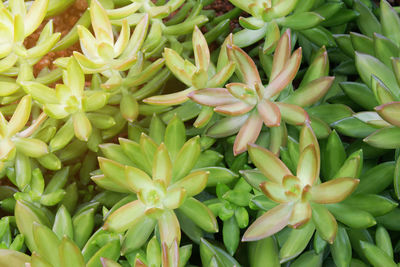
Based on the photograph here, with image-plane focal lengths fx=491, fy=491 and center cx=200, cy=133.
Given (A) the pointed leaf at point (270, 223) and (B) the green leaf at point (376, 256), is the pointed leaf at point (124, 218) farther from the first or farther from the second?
(B) the green leaf at point (376, 256)

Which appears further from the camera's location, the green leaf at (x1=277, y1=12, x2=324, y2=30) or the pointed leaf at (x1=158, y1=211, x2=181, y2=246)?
the green leaf at (x1=277, y1=12, x2=324, y2=30)

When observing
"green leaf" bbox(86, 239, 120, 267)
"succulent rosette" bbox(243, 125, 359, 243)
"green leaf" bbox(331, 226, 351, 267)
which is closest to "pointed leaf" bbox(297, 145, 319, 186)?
"succulent rosette" bbox(243, 125, 359, 243)

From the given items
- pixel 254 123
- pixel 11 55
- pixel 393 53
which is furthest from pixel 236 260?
pixel 11 55

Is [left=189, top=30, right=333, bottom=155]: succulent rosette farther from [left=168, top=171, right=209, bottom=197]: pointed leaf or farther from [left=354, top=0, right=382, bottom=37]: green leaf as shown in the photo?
[left=354, top=0, right=382, bottom=37]: green leaf

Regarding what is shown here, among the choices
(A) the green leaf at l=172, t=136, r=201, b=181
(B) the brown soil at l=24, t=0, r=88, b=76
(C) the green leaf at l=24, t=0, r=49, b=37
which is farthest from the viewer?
(B) the brown soil at l=24, t=0, r=88, b=76

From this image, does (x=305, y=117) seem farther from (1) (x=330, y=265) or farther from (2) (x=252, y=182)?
(1) (x=330, y=265)

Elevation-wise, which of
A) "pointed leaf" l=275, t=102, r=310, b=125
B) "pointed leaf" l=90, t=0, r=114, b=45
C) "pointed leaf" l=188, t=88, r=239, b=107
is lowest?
"pointed leaf" l=275, t=102, r=310, b=125

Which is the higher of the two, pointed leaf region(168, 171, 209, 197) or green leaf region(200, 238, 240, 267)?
pointed leaf region(168, 171, 209, 197)

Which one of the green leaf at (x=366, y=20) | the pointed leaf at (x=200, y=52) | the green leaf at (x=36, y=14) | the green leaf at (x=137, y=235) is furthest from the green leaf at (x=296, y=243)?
the green leaf at (x=36, y=14)
